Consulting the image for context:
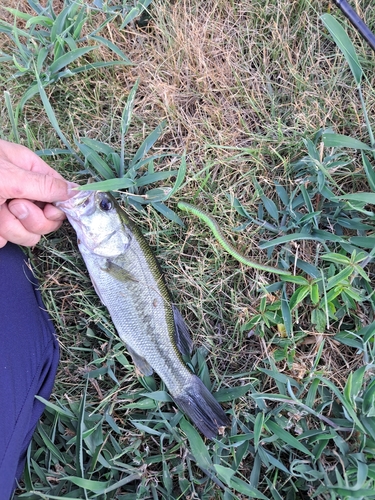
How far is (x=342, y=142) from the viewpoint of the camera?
7.15 feet

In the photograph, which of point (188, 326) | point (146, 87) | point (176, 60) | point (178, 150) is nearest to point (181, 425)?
point (188, 326)

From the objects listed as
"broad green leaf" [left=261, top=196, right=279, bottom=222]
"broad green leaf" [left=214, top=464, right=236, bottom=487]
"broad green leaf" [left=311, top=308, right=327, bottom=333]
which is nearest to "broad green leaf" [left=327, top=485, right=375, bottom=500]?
"broad green leaf" [left=214, top=464, right=236, bottom=487]

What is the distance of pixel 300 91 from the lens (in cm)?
250

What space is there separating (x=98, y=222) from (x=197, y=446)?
134 cm

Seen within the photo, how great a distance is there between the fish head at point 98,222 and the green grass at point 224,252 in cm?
24

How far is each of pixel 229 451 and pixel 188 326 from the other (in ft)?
2.40

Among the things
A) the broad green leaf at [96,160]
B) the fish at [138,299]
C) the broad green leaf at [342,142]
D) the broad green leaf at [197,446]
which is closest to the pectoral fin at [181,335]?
the fish at [138,299]

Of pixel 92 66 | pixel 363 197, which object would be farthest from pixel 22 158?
pixel 363 197

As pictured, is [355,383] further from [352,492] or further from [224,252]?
[224,252]

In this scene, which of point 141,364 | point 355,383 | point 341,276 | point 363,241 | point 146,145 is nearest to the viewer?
point 355,383

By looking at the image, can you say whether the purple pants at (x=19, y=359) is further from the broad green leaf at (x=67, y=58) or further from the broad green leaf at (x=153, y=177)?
the broad green leaf at (x=67, y=58)

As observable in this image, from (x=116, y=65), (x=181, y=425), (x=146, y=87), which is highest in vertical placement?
(x=116, y=65)

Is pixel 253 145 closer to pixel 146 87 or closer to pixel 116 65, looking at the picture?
pixel 146 87

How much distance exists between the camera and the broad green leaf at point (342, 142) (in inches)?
85.5
